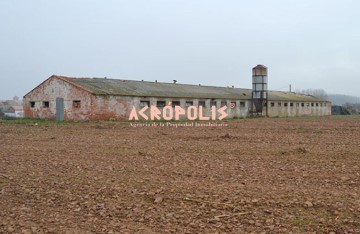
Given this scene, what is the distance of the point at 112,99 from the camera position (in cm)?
2717

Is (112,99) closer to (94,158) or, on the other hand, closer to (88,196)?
(94,158)

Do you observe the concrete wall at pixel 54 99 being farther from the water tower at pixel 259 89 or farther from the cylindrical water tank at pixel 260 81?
the cylindrical water tank at pixel 260 81

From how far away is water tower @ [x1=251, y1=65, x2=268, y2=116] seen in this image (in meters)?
40.4

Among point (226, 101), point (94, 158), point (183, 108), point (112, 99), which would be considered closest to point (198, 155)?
point (94, 158)

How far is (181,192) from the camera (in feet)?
18.6

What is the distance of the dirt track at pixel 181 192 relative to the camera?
14.3ft

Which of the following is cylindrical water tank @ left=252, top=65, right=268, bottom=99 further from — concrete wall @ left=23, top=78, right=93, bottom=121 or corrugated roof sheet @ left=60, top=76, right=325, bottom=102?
concrete wall @ left=23, top=78, right=93, bottom=121

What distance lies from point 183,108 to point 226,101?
20.0ft

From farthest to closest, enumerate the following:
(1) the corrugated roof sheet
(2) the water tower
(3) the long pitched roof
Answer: (2) the water tower, (1) the corrugated roof sheet, (3) the long pitched roof

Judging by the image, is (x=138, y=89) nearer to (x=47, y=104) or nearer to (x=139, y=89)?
(x=139, y=89)

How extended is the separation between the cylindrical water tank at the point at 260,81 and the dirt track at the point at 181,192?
31.2 metres

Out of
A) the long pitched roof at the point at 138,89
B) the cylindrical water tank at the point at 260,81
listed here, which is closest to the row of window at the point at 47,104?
the long pitched roof at the point at 138,89

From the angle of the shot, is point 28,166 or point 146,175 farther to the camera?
point 28,166

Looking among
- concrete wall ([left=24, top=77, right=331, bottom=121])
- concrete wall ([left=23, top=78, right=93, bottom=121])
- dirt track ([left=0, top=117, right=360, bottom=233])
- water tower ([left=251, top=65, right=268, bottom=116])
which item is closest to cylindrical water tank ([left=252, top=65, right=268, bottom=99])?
water tower ([left=251, top=65, right=268, bottom=116])
